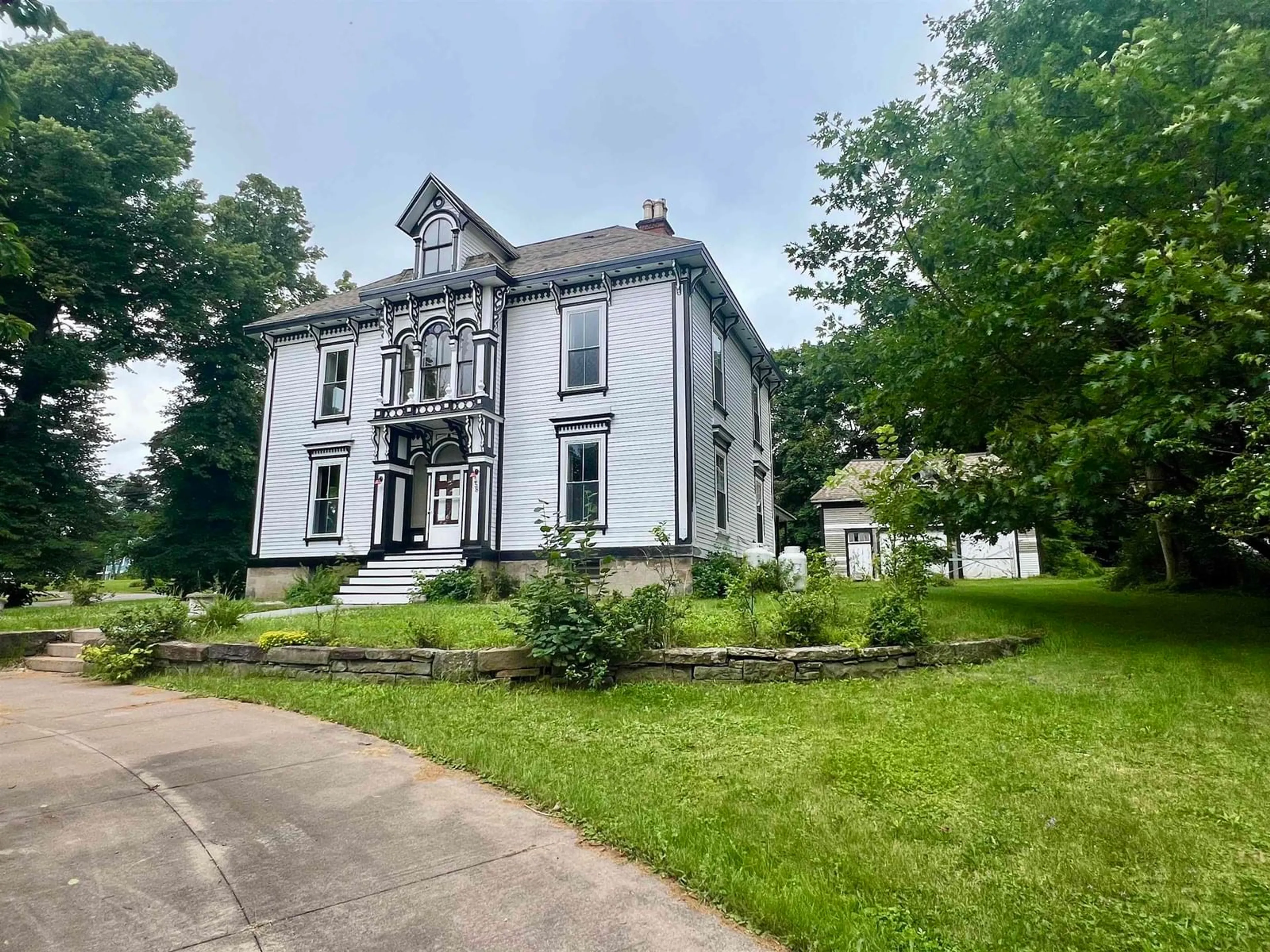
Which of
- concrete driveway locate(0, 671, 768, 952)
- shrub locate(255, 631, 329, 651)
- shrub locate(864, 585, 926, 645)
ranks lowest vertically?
concrete driveway locate(0, 671, 768, 952)

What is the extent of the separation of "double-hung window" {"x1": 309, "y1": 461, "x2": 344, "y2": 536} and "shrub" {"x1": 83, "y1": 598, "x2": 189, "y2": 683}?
8752 mm

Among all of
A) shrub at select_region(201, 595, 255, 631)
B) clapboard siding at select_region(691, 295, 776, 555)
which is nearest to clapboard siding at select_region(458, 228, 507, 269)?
clapboard siding at select_region(691, 295, 776, 555)

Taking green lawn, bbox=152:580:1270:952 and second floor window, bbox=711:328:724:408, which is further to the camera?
second floor window, bbox=711:328:724:408

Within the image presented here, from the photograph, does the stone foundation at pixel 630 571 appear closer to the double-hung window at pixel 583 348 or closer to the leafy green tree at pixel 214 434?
the double-hung window at pixel 583 348

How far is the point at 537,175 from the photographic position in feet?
54.2

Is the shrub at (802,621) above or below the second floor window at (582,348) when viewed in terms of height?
below

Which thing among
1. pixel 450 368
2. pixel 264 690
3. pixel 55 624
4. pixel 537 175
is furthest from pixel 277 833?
pixel 537 175

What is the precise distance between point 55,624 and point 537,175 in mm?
13270

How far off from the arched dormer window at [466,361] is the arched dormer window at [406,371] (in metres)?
1.38

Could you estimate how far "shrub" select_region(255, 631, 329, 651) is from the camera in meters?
7.38

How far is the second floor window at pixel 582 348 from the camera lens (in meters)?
15.3

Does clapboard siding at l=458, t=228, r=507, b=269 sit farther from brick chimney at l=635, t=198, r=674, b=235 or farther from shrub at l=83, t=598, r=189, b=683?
shrub at l=83, t=598, r=189, b=683

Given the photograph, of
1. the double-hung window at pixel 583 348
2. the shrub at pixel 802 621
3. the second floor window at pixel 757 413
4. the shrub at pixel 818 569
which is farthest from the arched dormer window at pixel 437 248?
the shrub at pixel 802 621

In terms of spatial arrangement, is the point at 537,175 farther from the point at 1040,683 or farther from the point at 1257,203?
the point at 1040,683
